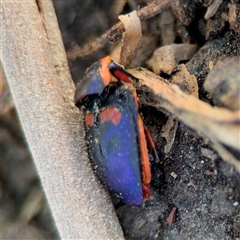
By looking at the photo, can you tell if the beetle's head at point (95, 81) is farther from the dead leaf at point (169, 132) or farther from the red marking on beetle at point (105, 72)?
the dead leaf at point (169, 132)

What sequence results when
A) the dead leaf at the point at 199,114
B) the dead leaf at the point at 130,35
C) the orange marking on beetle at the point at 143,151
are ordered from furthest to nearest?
the dead leaf at the point at 130,35 → the orange marking on beetle at the point at 143,151 → the dead leaf at the point at 199,114

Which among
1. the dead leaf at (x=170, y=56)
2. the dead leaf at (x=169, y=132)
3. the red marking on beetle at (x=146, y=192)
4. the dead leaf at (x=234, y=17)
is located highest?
the dead leaf at (x=234, y=17)

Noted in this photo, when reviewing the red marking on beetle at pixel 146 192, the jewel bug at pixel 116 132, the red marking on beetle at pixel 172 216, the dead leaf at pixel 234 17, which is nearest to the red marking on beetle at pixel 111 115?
the jewel bug at pixel 116 132

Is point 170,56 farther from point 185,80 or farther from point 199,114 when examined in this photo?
point 199,114

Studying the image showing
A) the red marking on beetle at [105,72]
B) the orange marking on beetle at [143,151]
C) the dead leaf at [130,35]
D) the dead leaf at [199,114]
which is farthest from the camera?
the dead leaf at [130,35]

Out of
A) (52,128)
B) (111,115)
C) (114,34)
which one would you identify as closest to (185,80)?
(111,115)

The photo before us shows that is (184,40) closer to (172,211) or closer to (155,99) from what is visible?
(155,99)

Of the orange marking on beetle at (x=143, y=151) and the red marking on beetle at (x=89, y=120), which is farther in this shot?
the red marking on beetle at (x=89, y=120)
